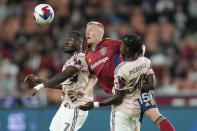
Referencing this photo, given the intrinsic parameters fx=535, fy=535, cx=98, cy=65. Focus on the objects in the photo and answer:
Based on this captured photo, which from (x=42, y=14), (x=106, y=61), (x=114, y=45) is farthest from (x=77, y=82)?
(x=42, y=14)

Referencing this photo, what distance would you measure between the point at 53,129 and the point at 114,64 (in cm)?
138

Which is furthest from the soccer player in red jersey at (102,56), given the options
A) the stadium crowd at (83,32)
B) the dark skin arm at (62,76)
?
the stadium crowd at (83,32)

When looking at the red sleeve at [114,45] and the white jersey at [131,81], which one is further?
the red sleeve at [114,45]

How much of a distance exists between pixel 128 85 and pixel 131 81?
7 centimetres

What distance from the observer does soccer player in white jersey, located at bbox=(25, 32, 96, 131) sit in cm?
816

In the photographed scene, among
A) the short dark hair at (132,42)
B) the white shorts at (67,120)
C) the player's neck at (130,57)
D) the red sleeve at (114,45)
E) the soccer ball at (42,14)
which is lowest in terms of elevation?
the white shorts at (67,120)

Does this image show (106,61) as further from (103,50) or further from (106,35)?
(106,35)

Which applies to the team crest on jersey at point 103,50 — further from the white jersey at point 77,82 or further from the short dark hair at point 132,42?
the short dark hair at point 132,42

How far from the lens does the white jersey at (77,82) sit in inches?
327

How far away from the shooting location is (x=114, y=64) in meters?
8.40

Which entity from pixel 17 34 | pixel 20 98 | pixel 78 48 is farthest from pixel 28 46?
pixel 78 48

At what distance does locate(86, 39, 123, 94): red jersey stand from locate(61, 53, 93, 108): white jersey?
0.13 meters

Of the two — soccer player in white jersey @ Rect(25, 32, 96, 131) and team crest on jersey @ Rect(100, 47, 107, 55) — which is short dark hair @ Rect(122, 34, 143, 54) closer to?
team crest on jersey @ Rect(100, 47, 107, 55)

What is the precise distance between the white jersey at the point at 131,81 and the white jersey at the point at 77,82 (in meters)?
0.89
